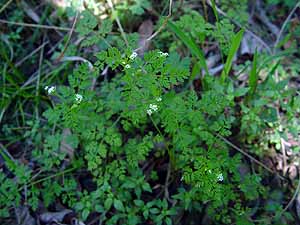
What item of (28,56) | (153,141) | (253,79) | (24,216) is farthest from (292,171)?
(28,56)

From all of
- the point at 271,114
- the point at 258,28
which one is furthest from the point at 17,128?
the point at 258,28

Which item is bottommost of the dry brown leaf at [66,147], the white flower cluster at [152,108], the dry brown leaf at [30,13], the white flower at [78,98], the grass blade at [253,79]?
the dry brown leaf at [66,147]

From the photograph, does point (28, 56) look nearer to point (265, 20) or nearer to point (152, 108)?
point (152, 108)

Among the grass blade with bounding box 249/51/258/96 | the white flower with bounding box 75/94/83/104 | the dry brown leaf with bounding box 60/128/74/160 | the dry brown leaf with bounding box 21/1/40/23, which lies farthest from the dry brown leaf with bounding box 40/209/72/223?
the dry brown leaf with bounding box 21/1/40/23

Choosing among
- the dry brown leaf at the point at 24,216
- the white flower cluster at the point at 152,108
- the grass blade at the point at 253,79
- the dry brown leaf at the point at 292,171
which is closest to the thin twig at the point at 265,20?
the grass blade at the point at 253,79

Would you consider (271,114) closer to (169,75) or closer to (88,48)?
(169,75)

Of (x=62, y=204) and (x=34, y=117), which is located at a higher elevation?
(x=34, y=117)

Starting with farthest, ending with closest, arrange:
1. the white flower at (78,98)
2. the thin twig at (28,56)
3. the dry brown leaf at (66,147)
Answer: the thin twig at (28,56)
the dry brown leaf at (66,147)
the white flower at (78,98)

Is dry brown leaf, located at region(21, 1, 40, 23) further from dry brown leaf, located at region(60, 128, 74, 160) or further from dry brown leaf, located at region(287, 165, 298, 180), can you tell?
dry brown leaf, located at region(287, 165, 298, 180)

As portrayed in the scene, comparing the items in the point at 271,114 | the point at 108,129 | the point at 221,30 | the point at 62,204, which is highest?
the point at 221,30

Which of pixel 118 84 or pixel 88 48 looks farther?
pixel 88 48

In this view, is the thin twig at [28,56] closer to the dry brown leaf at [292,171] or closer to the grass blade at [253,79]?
the grass blade at [253,79]
